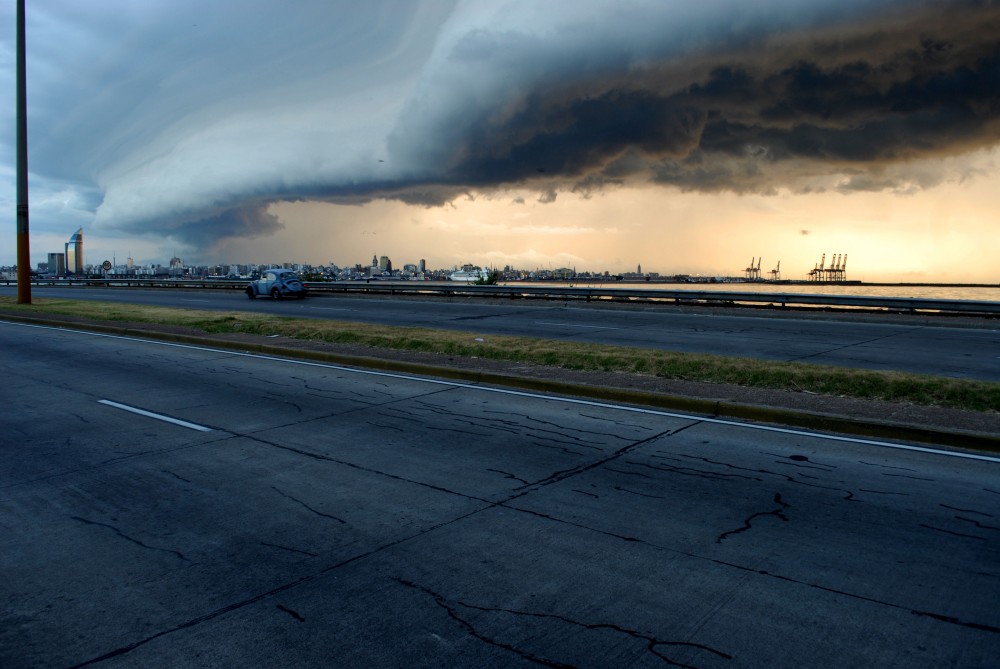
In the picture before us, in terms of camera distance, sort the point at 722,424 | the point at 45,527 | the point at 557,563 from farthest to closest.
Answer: the point at 722,424 → the point at 45,527 → the point at 557,563

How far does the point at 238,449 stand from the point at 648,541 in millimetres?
4770

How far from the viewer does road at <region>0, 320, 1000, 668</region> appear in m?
3.54

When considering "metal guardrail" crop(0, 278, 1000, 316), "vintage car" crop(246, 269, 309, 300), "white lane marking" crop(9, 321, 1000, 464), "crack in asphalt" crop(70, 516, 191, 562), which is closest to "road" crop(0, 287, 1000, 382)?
"metal guardrail" crop(0, 278, 1000, 316)

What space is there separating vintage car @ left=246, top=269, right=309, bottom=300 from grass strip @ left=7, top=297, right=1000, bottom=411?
1850 cm

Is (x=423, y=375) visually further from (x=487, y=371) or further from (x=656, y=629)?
(x=656, y=629)

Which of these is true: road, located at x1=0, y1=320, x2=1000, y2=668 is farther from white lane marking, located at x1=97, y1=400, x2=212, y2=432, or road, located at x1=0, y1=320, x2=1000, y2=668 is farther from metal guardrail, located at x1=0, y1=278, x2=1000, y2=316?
metal guardrail, located at x1=0, y1=278, x2=1000, y2=316

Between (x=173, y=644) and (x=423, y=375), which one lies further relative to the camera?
(x=423, y=375)

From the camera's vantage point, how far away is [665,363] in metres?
11.9

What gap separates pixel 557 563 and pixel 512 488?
4.96 ft

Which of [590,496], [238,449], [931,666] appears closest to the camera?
[931,666]

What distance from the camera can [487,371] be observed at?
11516 millimetres

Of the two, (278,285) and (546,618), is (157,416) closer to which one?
(546,618)

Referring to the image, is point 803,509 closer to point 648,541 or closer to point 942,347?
point 648,541

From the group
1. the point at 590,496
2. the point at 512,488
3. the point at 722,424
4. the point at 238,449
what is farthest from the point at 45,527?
the point at 722,424
